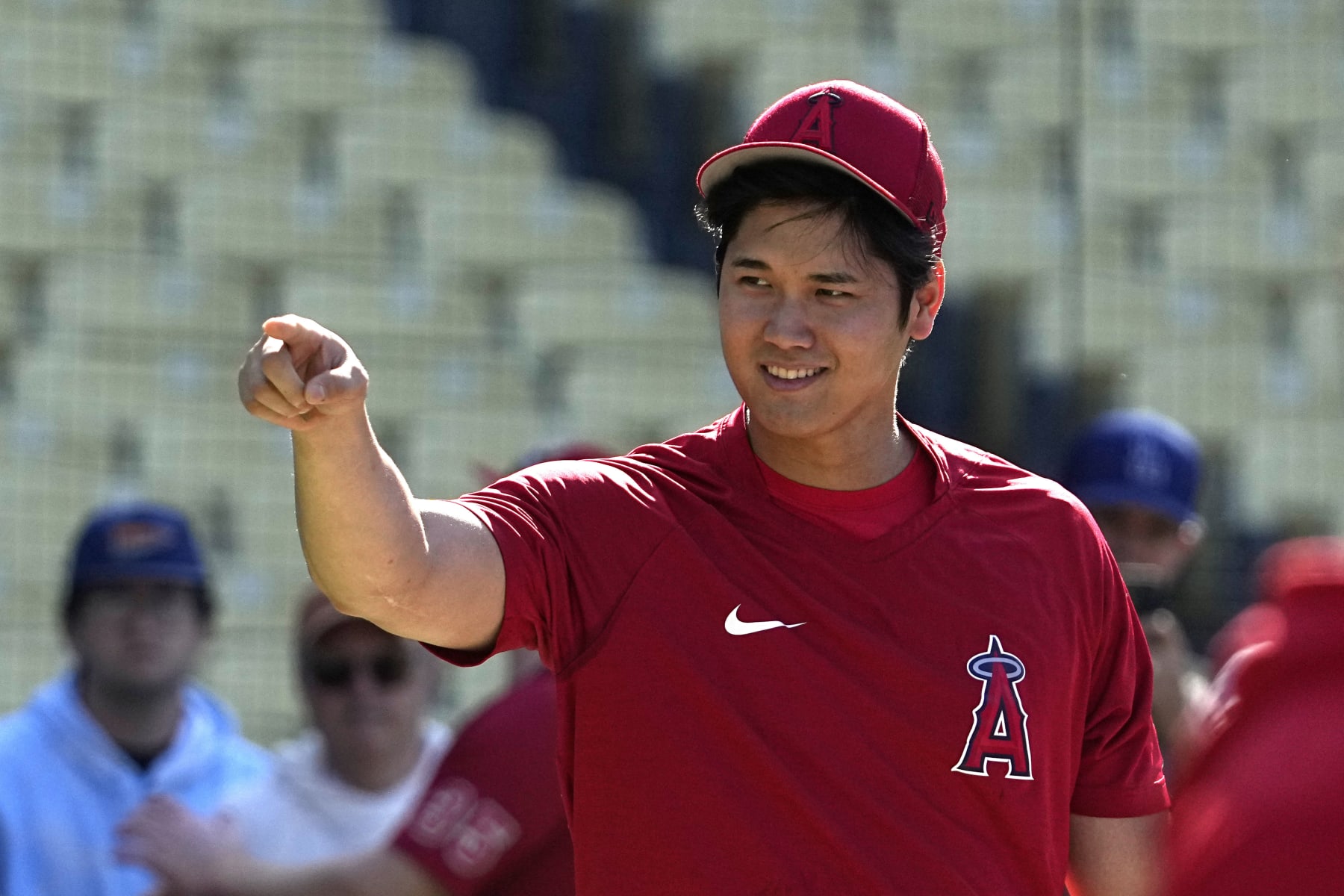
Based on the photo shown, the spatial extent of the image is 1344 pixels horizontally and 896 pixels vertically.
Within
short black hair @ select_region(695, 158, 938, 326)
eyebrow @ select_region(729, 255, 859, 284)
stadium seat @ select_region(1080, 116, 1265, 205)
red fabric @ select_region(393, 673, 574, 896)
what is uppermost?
stadium seat @ select_region(1080, 116, 1265, 205)

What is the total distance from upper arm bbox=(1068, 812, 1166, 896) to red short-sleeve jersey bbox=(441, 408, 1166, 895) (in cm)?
6

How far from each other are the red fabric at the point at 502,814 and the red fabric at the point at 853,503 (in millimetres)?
997

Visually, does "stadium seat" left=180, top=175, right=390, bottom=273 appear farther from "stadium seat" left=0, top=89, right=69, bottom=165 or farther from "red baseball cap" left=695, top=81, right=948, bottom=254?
"red baseball cap" left=695, top=81, right=948, bottom=254

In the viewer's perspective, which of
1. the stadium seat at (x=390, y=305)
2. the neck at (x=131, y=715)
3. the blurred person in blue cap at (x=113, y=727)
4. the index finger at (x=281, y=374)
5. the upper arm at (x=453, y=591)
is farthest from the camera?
the stadium seat at (x=390, y=305)

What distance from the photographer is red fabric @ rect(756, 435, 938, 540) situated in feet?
6.57

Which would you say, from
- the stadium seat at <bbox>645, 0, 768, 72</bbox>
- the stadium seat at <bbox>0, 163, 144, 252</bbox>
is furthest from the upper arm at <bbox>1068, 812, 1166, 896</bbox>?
the stadium seat at <bbox>645, 0, 768, 72</bbox>

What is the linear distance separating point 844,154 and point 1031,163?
17.1 feet

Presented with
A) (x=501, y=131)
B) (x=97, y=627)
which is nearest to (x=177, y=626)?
(x=97, y=627)

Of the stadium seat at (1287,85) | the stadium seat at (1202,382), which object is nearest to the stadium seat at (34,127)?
the stadium seat at (1202,382)

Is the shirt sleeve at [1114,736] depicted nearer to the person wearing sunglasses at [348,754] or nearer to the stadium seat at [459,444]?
the person wearing sunglasses at [348,754]

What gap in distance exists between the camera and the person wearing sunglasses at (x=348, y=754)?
→ 3795 mm

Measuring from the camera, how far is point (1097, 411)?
6281 mm

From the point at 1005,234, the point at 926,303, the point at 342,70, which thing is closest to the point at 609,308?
the point at 342,70

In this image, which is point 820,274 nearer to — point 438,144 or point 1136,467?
point 1136,467
